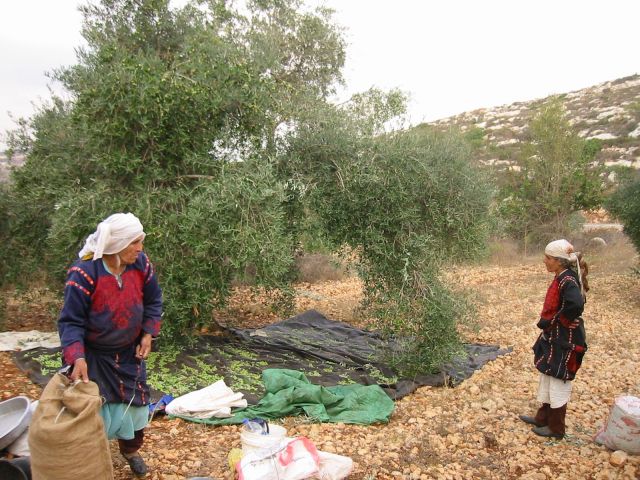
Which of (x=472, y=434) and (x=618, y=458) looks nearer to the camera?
(x=618, y=458)

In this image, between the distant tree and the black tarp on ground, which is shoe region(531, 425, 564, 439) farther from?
the distant tree

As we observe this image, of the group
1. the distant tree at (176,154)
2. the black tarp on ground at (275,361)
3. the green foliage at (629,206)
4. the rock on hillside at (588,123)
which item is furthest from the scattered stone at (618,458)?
the rock on hillside at (588,123)

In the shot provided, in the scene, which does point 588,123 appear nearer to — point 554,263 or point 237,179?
point 554,263

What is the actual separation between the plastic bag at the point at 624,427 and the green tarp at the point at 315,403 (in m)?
1.96

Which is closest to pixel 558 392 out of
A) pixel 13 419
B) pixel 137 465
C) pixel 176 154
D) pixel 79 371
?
pixel 137 465

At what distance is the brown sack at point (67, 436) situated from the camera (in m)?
2.76

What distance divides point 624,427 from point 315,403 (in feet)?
8.95

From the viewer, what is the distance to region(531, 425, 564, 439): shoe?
468 centimetres

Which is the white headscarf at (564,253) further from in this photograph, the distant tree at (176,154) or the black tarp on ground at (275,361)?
the distant tree at (176,154)

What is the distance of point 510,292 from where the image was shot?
12.7m

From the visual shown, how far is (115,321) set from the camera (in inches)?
129

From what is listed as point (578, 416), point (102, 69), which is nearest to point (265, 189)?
point (102, 69)

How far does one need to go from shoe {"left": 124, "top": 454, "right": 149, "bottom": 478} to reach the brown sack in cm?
70

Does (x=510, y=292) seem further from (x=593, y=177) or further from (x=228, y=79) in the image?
(x=228, y=79)
